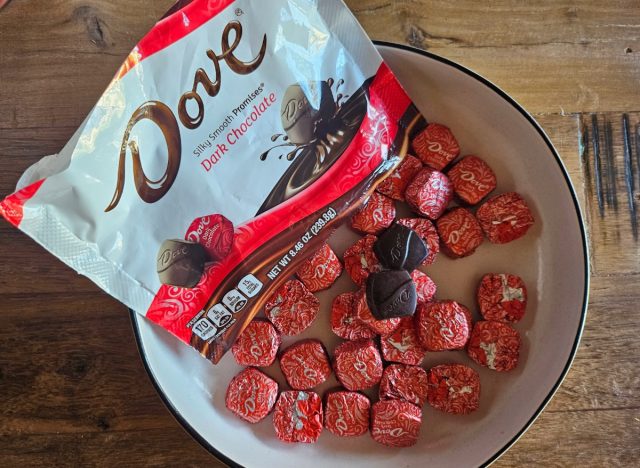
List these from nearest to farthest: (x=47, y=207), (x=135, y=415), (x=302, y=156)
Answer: (x=47, y=207)
(x=302, y=156)
(x=135, y=415)

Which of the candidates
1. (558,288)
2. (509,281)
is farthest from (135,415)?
(558,288)

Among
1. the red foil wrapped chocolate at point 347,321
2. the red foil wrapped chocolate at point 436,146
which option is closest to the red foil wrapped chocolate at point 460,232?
the red foil wrapped chocolate at point 436,146

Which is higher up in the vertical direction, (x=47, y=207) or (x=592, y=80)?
(x=592, y=80)

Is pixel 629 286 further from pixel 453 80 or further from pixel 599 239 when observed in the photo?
pixel 453 80

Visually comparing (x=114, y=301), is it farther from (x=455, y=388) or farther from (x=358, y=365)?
(x=455, y=388)

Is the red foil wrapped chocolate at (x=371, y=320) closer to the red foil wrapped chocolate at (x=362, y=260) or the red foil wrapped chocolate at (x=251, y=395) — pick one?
the red foil wrapped chocolate at (x=362, y=260)

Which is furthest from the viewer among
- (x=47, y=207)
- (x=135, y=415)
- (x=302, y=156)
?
(x=135, y=415)

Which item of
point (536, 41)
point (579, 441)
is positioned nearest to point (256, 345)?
point (579, 441)
